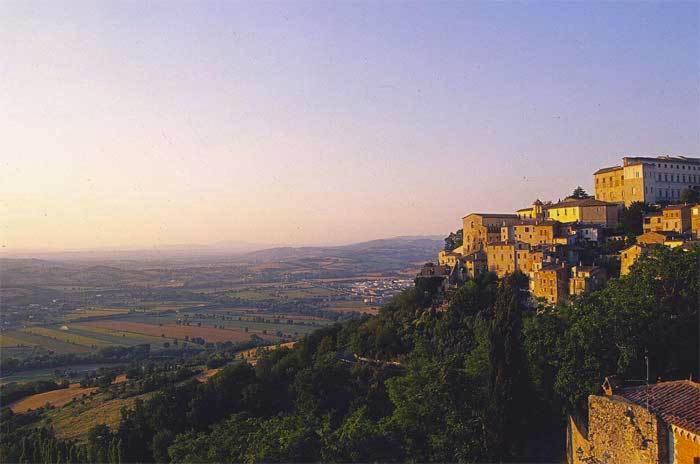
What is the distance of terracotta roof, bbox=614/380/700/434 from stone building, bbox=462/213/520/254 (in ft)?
108

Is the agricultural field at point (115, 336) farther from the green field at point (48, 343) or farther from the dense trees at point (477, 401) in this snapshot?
the dense trees at point (477, 401)

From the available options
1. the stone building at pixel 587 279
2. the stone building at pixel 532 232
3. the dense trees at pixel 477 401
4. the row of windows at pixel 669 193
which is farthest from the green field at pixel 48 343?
the row of windows at pixel 669 193

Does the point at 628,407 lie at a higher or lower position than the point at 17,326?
higher

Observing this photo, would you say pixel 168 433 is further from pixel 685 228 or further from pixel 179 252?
pixel 179 252

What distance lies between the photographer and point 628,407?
9.67 meters

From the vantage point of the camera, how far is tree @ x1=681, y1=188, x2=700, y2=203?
41938 mm

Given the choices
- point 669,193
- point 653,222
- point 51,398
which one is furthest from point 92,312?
point 669,193

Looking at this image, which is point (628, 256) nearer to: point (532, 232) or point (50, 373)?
point (532, 232)

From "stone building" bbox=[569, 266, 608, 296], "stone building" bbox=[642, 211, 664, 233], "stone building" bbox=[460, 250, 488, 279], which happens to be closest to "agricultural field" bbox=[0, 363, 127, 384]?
"stone building" bbox=[460, 250, 488, 279]

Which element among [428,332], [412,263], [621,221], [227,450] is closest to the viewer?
[227,450]

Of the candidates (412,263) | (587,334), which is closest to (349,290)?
(412,263)

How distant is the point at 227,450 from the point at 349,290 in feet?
220

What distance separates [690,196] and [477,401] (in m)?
35.2

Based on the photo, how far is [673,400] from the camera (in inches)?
382
